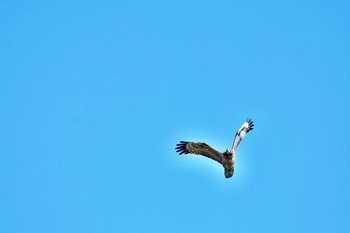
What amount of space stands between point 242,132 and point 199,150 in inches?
82.9

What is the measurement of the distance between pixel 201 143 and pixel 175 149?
168 centimetres

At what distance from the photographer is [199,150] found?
2456 cm

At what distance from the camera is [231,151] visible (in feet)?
76.7

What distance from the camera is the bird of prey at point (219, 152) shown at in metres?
23.3

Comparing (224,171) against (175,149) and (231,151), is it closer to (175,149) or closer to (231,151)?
(231,151)

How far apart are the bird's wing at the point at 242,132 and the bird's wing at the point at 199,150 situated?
2.54 feet

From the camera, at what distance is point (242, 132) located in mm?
25172

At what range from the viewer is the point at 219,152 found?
2352 cm

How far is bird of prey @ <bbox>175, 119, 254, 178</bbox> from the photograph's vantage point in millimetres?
23344

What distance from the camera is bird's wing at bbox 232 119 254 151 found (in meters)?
24.2

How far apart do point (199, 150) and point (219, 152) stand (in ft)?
4.24

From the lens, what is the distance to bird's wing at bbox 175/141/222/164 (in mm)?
23844

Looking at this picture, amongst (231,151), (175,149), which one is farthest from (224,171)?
(175,149)

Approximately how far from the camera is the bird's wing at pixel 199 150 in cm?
2384
